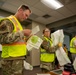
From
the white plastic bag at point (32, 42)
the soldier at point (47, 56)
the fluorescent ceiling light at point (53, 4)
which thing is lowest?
the soldier at point (47, 56)

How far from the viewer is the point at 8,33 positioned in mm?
1002

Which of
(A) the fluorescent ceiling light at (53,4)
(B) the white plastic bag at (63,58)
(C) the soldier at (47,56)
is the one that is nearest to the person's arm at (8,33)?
(B) the white plastic bag at (63,58)

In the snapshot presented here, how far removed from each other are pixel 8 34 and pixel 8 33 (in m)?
0.01

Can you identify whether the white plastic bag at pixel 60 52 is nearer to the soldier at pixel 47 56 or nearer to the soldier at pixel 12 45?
the soldier at pixel 47 56

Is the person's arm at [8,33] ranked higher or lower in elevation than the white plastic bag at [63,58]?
higher

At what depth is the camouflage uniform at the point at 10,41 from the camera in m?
0.99

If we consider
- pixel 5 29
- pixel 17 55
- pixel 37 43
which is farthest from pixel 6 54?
pixel 37 43

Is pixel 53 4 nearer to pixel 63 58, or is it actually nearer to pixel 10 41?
pixel 63 58

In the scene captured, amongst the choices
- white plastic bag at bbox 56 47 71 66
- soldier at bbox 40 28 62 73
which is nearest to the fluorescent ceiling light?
soldier at bbox 40 28 62 73

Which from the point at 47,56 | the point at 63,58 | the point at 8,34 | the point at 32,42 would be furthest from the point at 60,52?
the point at 8,34

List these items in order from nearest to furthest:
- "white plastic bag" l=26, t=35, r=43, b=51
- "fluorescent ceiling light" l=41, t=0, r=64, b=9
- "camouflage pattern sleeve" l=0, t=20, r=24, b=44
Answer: "camouflage pattern sleeve" l=0, t=20, r=24, b=44, "white plastic bag" l=26, t=35, r=43, b=51, "fluorescent ceiling light" l=41, t=0, r=64, b=9

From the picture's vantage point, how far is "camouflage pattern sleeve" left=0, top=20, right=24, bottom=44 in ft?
3.23

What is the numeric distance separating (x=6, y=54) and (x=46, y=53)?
969 millimetres

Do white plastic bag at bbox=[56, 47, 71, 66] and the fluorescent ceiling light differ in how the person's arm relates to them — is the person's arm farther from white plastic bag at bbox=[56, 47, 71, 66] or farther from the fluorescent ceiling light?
the fluorescent ceiling light
